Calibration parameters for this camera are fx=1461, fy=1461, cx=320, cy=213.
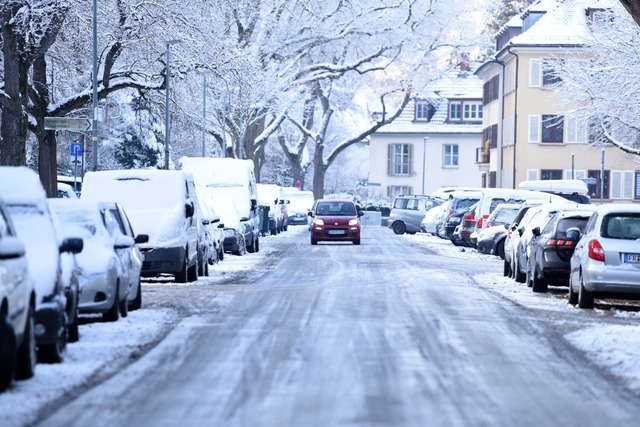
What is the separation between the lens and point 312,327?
53.8 ft

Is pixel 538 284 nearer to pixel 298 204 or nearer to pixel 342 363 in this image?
pixel 342 363

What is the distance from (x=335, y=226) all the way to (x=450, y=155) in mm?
64549

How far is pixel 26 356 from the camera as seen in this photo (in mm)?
11641

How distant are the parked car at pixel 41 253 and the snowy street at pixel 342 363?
32 centimetres

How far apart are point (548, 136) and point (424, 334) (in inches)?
2429

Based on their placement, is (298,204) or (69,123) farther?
(298,204)

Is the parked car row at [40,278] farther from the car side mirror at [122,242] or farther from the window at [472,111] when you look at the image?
the window at [472,111]

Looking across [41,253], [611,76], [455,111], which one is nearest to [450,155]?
[455,111]

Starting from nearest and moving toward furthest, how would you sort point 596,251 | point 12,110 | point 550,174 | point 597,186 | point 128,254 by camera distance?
point 128,254, point 596,251, point 12,110, point 597,186, point 550,174

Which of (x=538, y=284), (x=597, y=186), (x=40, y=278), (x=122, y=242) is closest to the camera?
(x=40, y=278)

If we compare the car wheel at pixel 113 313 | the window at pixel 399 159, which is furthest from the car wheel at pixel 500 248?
the window at pixel 399 159

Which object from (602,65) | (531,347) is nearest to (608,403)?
(531,347)

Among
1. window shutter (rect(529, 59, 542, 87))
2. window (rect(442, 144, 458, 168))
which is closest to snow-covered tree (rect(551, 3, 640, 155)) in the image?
window shutter (rect(529, 59, 542, 87))

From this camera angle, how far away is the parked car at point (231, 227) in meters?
37.0
